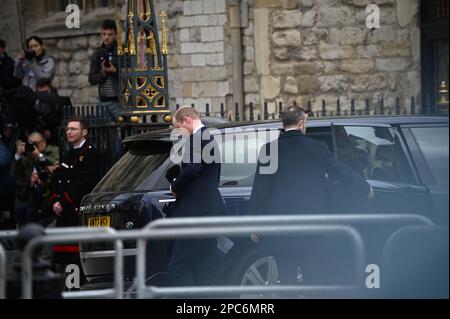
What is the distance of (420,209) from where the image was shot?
10.4m

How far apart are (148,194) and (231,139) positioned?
805 mm

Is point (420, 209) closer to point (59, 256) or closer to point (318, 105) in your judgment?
point (59, 256)

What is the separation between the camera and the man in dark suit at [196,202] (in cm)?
992

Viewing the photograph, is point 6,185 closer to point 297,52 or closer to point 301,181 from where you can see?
point 297,52

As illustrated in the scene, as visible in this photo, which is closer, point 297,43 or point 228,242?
point 228,242

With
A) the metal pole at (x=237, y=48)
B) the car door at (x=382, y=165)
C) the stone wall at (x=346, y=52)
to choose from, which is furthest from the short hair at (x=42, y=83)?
the car door at (x=382, y=165)

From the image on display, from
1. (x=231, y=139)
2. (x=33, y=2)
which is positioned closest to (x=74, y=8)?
Result: (x=33, y=2)

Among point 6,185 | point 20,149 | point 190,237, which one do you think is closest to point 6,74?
point 20,149

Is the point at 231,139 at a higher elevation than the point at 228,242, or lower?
higher

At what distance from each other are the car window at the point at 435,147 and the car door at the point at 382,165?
0.49 ft

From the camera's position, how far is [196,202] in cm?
1003

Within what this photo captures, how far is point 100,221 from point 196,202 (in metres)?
1.34

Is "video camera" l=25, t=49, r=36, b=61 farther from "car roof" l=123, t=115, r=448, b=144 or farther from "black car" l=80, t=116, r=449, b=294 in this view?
"car roof" l=123, t=115, r=448, b=144

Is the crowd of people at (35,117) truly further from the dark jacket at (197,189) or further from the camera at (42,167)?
the dark jacket at (197,189)
